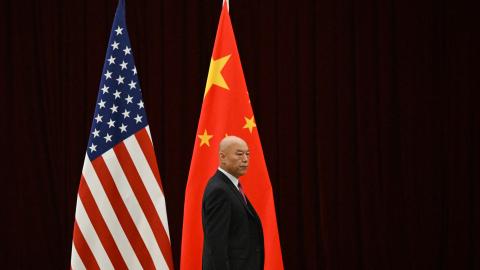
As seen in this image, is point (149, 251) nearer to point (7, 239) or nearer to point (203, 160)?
point (203, 160)

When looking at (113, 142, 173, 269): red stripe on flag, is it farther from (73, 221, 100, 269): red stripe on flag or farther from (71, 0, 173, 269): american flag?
(73, 221, 100, 269): red stripe on flag

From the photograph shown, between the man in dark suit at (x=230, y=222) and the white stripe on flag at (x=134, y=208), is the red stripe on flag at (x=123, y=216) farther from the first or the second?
the man in dark suit at (x=230, y=222)

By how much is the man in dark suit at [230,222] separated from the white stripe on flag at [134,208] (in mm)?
1123

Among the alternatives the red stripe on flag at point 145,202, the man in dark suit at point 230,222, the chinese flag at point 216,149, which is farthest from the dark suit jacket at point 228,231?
the red stripe on flag at point 145,202

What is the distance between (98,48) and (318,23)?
6.03 ft

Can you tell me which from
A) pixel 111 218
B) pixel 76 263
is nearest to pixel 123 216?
pixel 111 218

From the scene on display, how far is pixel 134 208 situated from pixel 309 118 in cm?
192

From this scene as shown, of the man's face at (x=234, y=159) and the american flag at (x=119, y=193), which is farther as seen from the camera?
the american flag at (x=119, y=193)

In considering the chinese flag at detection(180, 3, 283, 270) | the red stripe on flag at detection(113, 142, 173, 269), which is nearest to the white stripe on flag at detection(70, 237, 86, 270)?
the red stripe on flag at detection(113, 142, 173, 269)

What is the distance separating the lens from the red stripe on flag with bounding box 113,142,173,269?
439cm

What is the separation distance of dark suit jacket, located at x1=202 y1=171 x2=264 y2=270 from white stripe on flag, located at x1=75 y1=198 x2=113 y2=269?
4.12ft

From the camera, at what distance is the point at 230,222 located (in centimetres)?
328

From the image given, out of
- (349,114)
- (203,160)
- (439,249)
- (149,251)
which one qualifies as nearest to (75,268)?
(149,251)

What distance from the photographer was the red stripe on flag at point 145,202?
439cm
